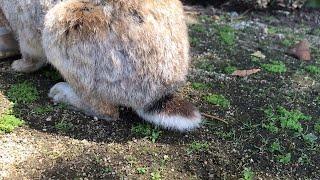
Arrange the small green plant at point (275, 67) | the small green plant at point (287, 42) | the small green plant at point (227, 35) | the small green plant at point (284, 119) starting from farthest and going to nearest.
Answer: the small green plant at point (287, 42) < the small green plant at point (227, 35) < the small green plant at point (275, 67) < the small green plant at point (284, 119)

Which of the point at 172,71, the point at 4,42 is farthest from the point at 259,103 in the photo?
the point at 4,42

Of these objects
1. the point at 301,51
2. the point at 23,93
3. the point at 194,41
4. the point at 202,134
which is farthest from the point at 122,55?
the point at 301,51

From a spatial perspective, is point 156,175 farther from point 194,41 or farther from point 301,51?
point 301,51

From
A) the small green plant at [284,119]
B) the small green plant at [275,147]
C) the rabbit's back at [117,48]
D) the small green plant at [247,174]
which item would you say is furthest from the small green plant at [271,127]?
the rabbit's back at [117,48]

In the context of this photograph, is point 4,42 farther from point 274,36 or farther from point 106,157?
point 274,36

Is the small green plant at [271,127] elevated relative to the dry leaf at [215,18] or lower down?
lower down

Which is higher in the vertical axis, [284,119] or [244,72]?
[244,72]

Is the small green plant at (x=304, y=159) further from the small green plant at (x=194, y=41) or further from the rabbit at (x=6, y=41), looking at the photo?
the rabbit at (x=6, y=41)
